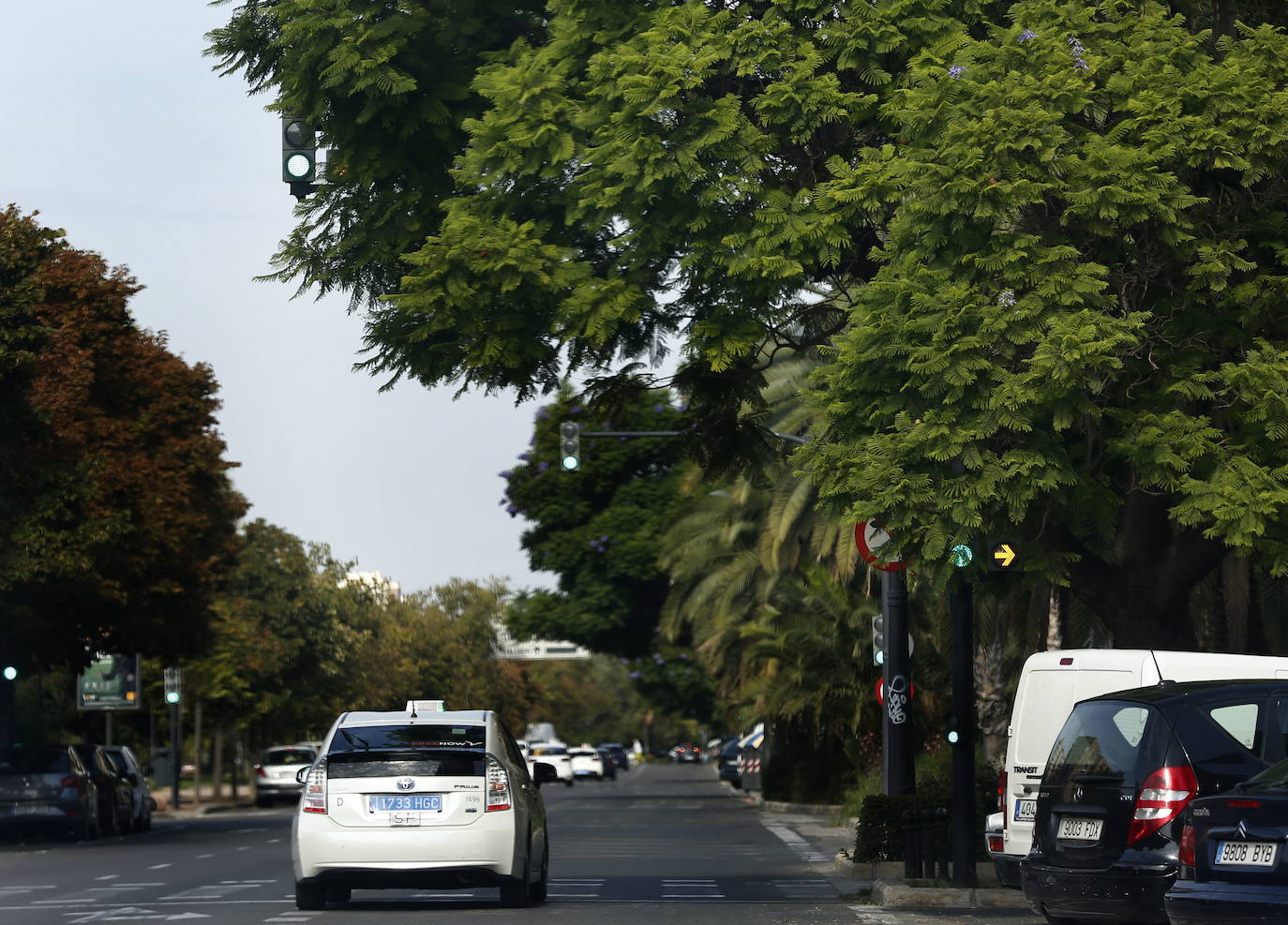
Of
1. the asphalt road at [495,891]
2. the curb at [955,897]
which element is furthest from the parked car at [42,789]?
the curb at [955,897]

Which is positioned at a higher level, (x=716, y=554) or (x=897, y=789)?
(x=716, y=554)

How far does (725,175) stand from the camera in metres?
14.9

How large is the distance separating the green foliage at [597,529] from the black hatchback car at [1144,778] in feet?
147

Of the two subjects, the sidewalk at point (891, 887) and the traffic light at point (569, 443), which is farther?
the traffic light at point (569, 443)

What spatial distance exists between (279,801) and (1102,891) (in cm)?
4150

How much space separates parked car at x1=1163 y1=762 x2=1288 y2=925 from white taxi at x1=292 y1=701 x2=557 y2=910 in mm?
6963

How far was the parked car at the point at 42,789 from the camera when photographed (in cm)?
2934

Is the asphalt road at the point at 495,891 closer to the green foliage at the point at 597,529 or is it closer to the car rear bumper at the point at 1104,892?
the car rear bumper at the point at 1104,892

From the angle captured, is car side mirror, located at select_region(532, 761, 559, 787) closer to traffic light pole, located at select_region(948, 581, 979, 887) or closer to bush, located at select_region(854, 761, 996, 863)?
bush, located at select_region(854, 761, 996, 863)

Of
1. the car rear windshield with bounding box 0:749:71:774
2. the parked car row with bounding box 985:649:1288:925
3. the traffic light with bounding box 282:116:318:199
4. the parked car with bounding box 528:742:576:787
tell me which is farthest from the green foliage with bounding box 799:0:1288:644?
the parked car with bounding box 528:742:576:787

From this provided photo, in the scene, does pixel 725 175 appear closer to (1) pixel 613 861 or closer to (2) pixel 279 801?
(1) pixel 613 861

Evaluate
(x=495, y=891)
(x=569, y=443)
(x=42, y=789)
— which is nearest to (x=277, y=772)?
(x=42, y=789)

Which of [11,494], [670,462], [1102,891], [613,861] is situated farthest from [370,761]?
[670,462]

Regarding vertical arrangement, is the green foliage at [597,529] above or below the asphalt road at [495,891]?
above
